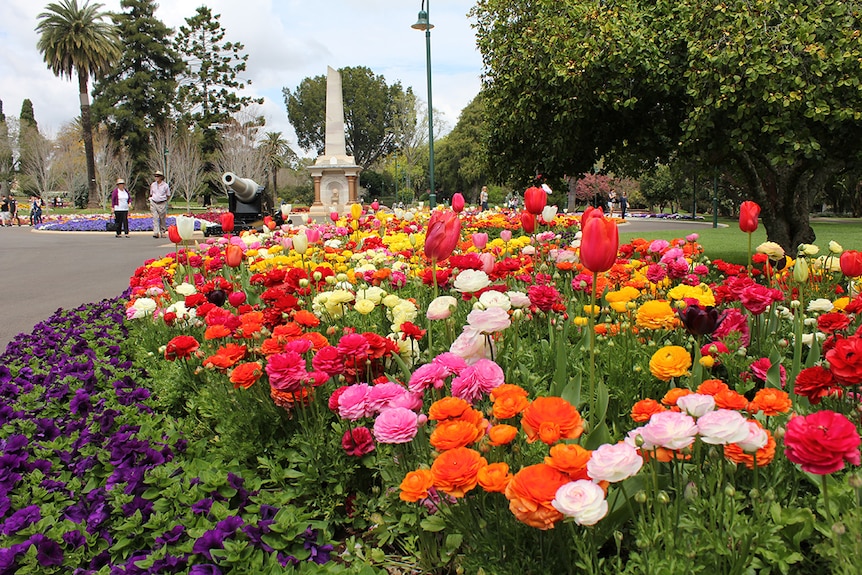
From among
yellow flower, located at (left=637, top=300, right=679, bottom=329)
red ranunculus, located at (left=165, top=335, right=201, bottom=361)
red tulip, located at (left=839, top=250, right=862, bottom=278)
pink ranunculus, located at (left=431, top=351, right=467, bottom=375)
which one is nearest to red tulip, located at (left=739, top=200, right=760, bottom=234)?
red tulip, located at (left=839, top=250, right=862, bottom=278)

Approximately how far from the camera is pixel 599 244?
161 cm

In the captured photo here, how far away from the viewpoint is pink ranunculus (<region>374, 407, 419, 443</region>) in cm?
156

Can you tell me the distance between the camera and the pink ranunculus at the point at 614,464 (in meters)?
1.22

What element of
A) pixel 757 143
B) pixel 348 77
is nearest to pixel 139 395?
pixel 757 143

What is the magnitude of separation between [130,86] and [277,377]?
4641cm

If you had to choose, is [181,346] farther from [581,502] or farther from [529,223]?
[529,223]

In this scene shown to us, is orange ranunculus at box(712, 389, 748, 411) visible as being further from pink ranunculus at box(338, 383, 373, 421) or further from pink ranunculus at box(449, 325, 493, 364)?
pink ranunculus at box(338, 383, 373, 421)

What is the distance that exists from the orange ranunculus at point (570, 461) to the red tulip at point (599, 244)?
540 mm

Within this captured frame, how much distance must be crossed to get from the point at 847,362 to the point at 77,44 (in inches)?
1819

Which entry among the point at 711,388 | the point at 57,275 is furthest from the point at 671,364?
the point at 57,275

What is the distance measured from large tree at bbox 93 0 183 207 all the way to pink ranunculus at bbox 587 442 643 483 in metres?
46.0

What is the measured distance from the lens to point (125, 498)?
80.3 inches

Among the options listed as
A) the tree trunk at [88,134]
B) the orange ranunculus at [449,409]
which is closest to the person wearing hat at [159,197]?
the orange ranunculus at [449,409]

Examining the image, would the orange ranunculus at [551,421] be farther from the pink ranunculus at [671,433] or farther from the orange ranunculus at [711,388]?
the orange ranunculus at [711,388]
